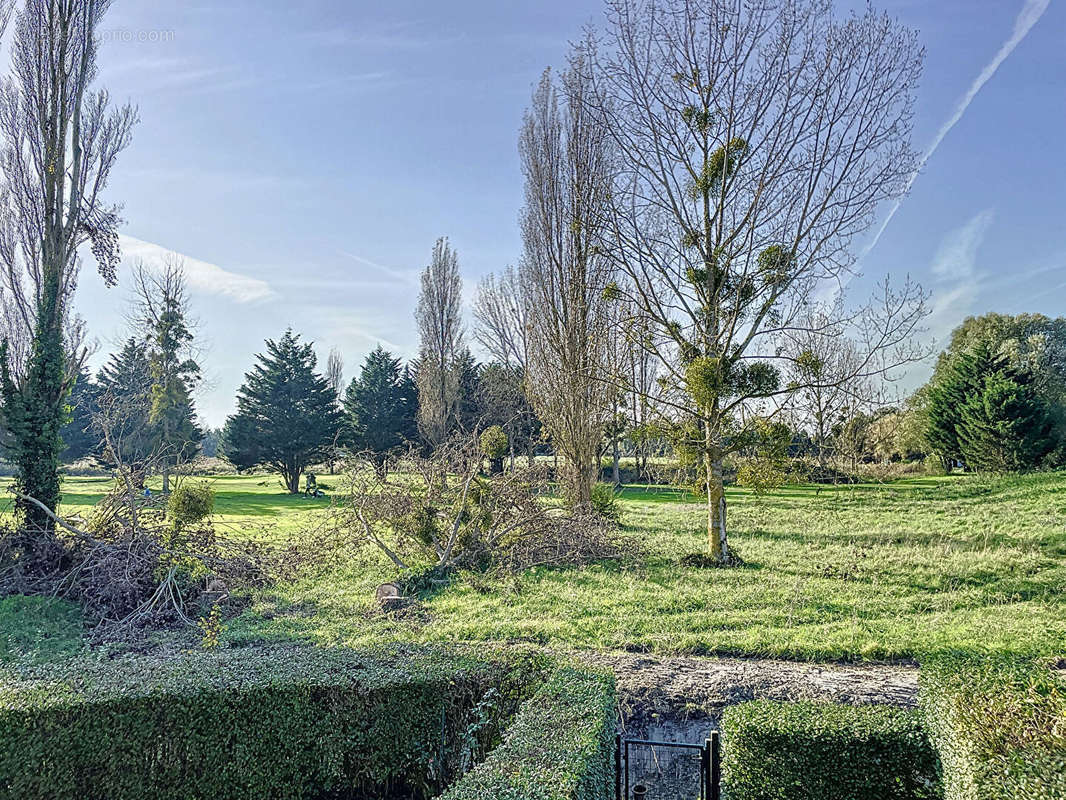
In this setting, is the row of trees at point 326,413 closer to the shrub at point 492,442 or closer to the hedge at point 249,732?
the shrub at point 492,442

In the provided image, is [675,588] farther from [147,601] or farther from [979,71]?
[979,71]

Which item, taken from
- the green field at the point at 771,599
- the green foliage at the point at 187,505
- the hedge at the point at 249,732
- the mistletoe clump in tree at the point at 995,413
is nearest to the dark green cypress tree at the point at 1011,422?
the mistletoe clump in tree at the point at 995,413

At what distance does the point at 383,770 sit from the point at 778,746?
220cm

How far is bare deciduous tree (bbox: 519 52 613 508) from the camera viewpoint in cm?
1352

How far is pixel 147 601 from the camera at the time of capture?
23.5 feet

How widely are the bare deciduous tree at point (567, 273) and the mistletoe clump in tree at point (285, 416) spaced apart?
13.9 m

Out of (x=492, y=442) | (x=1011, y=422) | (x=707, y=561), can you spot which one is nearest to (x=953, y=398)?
(x=1011, y=422)

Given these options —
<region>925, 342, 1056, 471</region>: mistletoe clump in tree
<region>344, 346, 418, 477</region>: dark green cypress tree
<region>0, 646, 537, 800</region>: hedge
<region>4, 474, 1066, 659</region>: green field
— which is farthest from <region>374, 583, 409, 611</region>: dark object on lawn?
<region>344, 346, 418, 477</region>: dark green cypress tree

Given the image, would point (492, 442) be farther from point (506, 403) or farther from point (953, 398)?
point (953, 398)

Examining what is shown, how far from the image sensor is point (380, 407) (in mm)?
30500

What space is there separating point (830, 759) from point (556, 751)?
1.48 metres

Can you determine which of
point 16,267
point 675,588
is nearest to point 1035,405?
point 675,588

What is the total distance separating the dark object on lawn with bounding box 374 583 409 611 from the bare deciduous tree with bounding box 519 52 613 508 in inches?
232

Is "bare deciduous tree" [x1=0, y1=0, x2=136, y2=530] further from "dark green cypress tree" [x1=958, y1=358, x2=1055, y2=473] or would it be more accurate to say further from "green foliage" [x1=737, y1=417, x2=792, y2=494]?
"dark green cypress tree" [x1=958, y1=358, x2=1055, y2=473]
